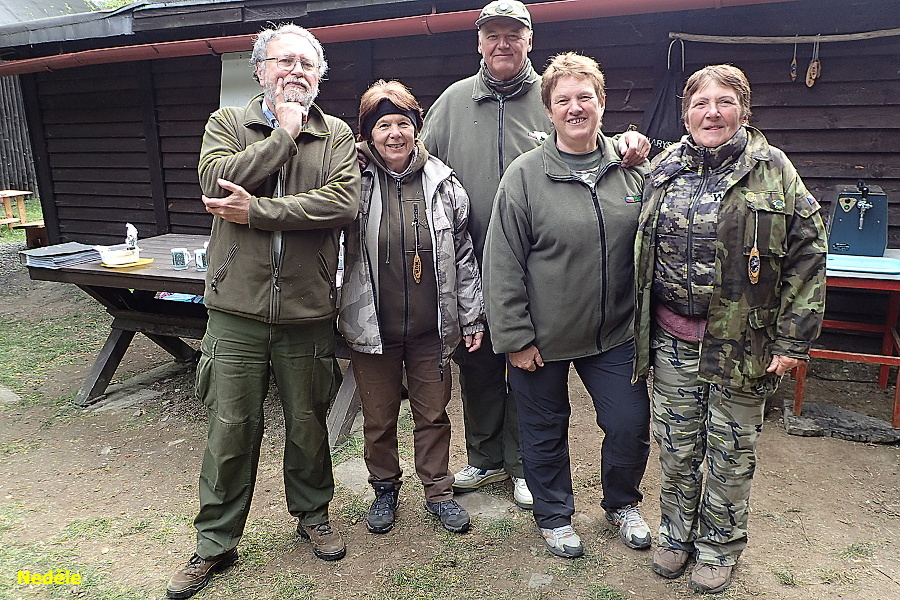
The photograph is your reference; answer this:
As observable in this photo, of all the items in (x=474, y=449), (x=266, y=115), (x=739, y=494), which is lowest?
(x=474, y=449)

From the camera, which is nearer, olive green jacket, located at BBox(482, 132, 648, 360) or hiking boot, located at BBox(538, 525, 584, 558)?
olive green jacket, located at BBox(482, 132, 648, 360)

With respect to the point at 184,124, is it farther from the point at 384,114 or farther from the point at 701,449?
the point at 701,449

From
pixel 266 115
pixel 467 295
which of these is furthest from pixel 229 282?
pixel 467 295

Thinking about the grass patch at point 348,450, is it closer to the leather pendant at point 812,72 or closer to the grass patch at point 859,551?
the grass patch at point 859,551

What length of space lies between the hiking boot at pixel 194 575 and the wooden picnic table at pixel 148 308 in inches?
45.0

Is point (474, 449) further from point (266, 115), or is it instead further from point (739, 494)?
point (266, 115)

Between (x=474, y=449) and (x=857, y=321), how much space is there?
3.26 m

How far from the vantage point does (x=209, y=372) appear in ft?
7.87

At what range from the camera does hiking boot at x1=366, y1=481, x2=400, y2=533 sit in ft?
9.14

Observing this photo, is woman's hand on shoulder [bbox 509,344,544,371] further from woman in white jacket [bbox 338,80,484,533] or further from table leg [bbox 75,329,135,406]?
table leg [bbox 75,329,135,406]

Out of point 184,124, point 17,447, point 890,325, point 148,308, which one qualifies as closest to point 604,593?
point 890,325

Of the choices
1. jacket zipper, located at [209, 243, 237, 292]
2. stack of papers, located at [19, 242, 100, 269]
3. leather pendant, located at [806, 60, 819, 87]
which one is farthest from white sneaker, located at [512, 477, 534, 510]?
leather pendant, located at [806, 60, 819, 87]

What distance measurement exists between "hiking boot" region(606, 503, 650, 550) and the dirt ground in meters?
0.04

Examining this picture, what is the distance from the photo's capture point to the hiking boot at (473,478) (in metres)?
3.08
